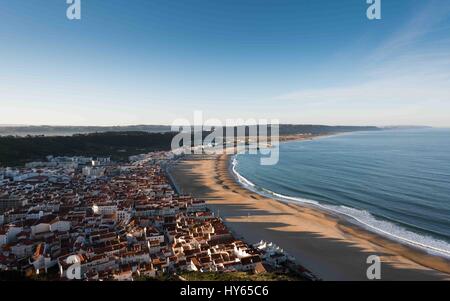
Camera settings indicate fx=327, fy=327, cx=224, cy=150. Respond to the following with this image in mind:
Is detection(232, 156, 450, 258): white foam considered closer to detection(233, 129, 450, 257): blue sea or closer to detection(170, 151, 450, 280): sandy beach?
detection(233, 129, 450, 257): blue sea

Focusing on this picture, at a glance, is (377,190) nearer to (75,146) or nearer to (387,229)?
(387,229)

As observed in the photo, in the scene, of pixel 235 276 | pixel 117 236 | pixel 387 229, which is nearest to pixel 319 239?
pixel 387 229

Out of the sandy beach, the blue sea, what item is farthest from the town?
the blue sea

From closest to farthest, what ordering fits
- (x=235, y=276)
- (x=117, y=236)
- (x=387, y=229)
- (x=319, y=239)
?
1. (x=235, y=276)
2. (x=117, y=236)
3. (x=319, y=239)
4. (x=387, y=229)

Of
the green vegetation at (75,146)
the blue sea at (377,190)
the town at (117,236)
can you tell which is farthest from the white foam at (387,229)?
the green vegetation at (75,146)

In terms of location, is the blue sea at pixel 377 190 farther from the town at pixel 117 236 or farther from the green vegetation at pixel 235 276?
the green vegetation at pixel 235 276

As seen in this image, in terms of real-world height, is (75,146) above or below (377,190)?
above
